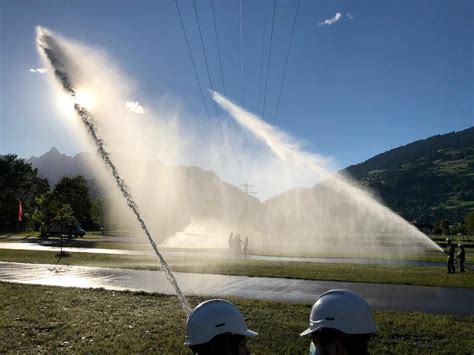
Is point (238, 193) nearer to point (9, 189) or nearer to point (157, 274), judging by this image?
point (9, 189)

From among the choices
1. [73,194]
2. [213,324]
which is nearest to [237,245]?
[213,324]

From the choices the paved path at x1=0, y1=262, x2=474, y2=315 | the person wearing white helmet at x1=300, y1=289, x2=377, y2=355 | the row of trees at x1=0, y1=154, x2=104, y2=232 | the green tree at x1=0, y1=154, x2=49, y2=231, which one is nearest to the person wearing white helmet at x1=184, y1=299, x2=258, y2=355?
the person wearing white helmet at x1=300, y1=289, x2=377, y2=355

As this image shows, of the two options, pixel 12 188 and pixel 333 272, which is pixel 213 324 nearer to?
pixel 333 272

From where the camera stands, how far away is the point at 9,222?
318 feet

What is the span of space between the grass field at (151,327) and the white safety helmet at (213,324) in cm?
562

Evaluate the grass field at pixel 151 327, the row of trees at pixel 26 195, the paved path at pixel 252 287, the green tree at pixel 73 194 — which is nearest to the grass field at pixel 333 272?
the paved path at pixel 252 287

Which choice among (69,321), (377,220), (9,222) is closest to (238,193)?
(377,220)

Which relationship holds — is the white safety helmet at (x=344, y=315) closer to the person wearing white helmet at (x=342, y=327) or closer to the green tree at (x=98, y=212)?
the person wearing white helmet at (x=342, y=327)

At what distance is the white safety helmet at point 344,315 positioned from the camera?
2.89 metres

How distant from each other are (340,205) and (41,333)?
83030mm

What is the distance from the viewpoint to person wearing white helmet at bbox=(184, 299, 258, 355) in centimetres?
285

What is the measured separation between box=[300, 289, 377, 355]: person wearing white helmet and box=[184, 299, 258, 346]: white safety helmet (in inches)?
19.9

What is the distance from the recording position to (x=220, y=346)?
9.32ft

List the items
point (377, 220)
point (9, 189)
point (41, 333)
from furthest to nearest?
point (9, 189), point (377, 220), point (41, 333)
